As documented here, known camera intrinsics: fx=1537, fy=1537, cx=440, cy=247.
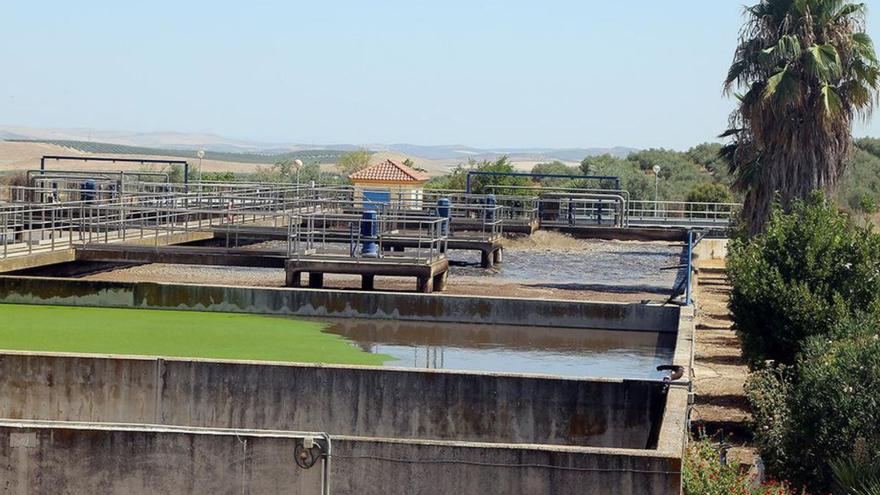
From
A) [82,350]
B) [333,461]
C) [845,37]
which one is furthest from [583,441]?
[845,37]

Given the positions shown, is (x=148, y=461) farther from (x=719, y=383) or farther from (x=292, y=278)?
(x=292, y=278)

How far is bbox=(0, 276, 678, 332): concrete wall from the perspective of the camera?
2391cm

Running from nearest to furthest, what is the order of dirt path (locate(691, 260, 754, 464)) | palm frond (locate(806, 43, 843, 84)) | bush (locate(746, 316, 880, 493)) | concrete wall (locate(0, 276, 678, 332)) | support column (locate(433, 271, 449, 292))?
bush (locate(746, 316, 880, 493)) → dirt path (locate(691, 260, 754, 464)) → concrete wall (locate(0, 276, 678, 332)) → support column (locate(433, 271, 449, 292)) → palm frond (locate(806, 43, 843, 84))

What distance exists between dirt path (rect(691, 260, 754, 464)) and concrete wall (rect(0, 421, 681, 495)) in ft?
11.4

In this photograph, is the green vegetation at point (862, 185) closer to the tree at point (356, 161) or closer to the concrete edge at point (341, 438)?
the tree at point (356, 161)

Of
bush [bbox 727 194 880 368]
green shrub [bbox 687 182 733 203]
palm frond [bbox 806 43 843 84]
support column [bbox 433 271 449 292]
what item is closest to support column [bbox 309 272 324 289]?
support column [bbox 433 271 449 292]

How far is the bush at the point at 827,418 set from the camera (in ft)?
47.0

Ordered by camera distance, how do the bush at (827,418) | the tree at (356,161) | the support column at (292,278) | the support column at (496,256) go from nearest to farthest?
the bush at (827,418)
the support column at (292,278)
the support column at (496,256)
the tree at (356,161)

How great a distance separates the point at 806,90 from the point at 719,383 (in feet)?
39.6

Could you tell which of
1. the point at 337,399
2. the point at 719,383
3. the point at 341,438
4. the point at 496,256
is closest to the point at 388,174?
the point at 496,256

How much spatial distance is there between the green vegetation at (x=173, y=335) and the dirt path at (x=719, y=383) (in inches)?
171

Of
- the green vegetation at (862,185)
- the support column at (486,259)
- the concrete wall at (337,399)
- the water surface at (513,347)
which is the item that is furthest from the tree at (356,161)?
the concrete wall at (337,399)

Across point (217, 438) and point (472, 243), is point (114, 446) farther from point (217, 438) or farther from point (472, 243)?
point (472, 243)

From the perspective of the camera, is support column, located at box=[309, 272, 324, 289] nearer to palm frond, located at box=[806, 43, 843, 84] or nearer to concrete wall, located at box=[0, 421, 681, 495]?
palm frond, located at box=[806, 43, 843, 84]
